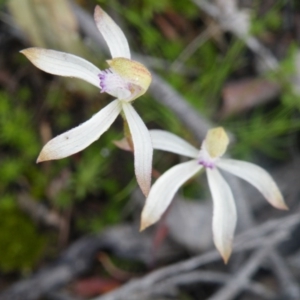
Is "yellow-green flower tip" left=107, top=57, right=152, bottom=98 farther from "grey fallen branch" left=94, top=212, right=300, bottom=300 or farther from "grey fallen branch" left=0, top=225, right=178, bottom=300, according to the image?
"grey fallen branch" left=0, top=225, right=178, bottom=300

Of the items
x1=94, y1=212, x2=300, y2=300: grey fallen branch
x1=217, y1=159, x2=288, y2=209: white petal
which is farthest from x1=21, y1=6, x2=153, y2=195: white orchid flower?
x1=94, y1=212, x2=300, y2=300: grey fallen branch

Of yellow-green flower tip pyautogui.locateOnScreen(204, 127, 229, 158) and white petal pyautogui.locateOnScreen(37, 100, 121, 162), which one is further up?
yellow-green flower tip pyautogui.locateOnScreen(204, 127, 229, 158)

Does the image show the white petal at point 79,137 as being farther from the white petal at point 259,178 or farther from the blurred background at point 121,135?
the blurred background at point 121,135

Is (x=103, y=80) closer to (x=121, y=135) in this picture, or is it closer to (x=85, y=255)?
(x=121, y=135)

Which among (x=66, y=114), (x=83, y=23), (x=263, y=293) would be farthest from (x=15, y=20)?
(x=263, y=293)

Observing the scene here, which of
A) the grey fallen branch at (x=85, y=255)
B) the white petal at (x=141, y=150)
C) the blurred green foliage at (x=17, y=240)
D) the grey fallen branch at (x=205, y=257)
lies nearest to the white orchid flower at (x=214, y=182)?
the white petal at (x=141, y=150)

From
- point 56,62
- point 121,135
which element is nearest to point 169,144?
point 56,62

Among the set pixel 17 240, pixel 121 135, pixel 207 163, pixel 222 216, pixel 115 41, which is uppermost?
pixel 121 135
